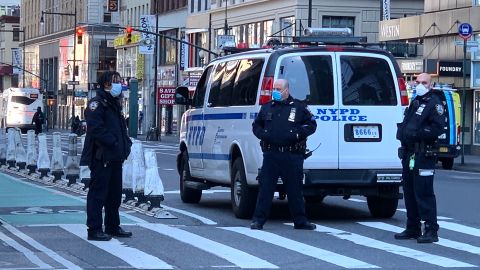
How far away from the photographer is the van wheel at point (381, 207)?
16.5 meters

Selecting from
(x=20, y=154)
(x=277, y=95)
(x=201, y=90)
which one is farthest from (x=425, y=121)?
(x=20, y=154)

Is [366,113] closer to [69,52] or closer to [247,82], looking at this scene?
[247,82]

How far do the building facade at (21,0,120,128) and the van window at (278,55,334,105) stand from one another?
7666cm

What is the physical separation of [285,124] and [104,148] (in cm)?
241

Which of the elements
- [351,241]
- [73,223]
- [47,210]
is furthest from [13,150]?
[351,241]

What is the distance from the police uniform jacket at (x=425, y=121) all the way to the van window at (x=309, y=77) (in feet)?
6.90

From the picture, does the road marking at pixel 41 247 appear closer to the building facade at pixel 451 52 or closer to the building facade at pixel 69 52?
the building facade at pixel 451 52

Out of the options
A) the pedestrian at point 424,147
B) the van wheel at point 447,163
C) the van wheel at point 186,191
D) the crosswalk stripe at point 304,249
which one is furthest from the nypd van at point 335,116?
the van wheel at point 447,163

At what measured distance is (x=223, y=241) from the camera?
527 inches

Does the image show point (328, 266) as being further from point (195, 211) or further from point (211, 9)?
point (211, 9)

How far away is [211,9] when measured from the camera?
74.1 metres

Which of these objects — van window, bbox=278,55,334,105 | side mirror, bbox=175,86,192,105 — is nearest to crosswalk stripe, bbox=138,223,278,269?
van window, bbox=278,55,334,105

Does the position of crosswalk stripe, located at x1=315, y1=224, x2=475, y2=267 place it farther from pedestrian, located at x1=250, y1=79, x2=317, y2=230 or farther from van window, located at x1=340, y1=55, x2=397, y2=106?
van window, located at x1=340, y1=55, x2=397, y2=106

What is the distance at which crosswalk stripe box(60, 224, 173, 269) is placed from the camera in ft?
37.4
